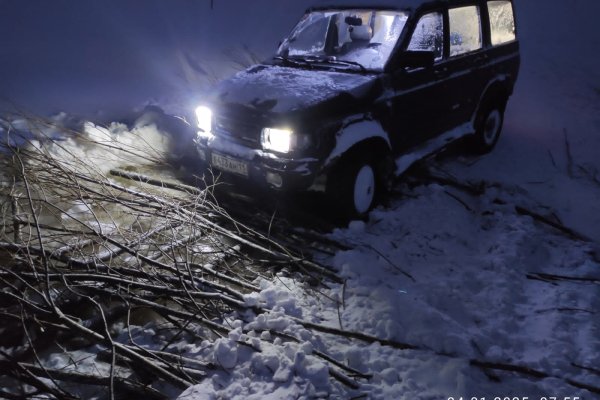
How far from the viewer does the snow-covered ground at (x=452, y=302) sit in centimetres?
256

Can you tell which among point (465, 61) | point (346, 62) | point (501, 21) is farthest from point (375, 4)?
point (501, 21)

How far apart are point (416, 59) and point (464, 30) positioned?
4.56ft

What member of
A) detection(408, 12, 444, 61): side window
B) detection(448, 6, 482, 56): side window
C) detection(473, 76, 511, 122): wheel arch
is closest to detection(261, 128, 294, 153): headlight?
detection(408, 12, 444, 61): side window

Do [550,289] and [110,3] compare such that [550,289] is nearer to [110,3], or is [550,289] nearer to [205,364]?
[205,364]

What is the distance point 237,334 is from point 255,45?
29.6ft

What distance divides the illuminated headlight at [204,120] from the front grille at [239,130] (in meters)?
0.12

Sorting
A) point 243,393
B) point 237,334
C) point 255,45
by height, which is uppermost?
point 255,45

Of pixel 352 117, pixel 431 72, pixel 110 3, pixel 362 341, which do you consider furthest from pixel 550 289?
pixel 110 3

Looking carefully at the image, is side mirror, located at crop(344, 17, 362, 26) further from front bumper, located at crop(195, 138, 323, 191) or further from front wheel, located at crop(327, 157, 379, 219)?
front bumper, located at crop(195, 138, 323, 191)

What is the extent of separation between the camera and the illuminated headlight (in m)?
4.37

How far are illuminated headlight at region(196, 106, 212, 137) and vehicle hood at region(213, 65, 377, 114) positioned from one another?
232mm

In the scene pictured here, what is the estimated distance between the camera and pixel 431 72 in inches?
185

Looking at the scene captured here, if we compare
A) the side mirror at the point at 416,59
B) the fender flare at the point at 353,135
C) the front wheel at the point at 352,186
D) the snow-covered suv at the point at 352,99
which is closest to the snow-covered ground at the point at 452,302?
the front wheel at the point at 352,186

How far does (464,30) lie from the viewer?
5156 millimetres
